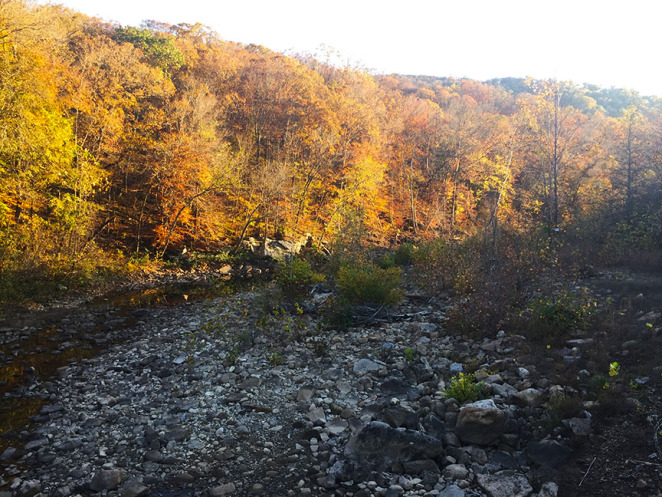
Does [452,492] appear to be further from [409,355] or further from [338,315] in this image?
[338,315]

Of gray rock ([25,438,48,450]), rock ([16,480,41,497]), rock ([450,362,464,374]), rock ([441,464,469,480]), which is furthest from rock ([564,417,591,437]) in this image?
gray rock ([25,438,48,450])

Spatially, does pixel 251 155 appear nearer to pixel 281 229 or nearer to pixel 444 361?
pixel 281 229

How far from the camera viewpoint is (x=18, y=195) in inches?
537

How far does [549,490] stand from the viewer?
3928mm

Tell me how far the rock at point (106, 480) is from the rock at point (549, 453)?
4828mm

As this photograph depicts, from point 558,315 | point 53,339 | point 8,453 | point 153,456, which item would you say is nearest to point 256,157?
point 53,339

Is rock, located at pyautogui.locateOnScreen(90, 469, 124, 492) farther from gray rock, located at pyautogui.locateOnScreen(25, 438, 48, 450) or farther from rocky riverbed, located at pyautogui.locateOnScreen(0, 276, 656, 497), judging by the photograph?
gray rock, located at pyautogui.locateOnScreen(25, 438, 48, 450)

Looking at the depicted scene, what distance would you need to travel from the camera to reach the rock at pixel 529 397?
A: 537cm

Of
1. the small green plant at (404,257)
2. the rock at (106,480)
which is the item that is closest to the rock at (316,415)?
the rock at (106,480)

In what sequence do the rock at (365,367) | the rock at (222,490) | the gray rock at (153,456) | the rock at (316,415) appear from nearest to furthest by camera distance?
1. the rock at (222,490)
2. the gray rock at (153,456)
3. the rock at (316,415)
4. the rock at (365,367)

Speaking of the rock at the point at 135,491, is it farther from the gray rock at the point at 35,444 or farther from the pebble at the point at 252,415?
the gray rock at the point at 35,444

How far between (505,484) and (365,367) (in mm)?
3410

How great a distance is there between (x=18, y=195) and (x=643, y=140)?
24.2 meters

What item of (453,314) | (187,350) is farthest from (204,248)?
(453,314)
